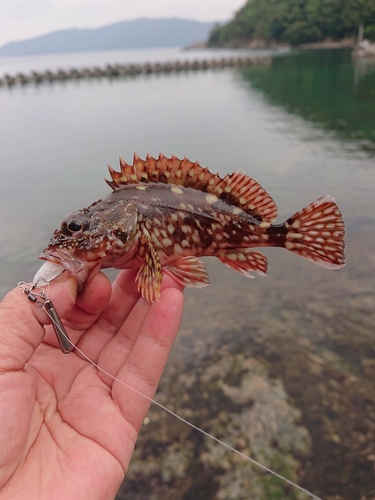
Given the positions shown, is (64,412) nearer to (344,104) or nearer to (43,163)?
(43,163)

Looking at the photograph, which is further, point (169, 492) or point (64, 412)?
point (169, 492)

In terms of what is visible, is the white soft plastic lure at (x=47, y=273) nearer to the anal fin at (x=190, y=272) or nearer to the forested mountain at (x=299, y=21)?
the anal fin at (x=190, y=272)

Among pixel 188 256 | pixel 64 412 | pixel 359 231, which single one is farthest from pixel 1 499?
pixel 359 231

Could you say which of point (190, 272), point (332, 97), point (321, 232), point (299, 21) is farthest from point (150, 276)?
point (299, 21)

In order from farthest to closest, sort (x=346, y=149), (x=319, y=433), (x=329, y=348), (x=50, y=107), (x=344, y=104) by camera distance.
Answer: (x=50, y=107)
(x=344, y=104)
(x=346, y=149)
(x=329, y=348)
(x=319, y=433)

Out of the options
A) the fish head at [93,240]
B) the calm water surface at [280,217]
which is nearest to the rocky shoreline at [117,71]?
the calm water surface at [280,217]

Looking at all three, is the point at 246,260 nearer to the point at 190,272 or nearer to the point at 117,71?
the point at 190,272

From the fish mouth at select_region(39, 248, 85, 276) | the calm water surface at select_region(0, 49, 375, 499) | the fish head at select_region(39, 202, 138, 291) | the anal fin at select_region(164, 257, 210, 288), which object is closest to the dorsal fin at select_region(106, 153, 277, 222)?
the fish head at select_region(39, 202, 138, 291)

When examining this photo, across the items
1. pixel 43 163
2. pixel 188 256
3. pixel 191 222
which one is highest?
pixel 191 222
